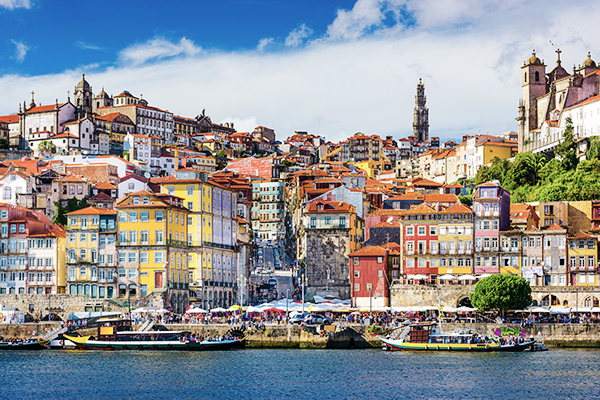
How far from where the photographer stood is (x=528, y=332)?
70.0 metres

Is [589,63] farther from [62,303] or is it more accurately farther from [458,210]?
[62,303]

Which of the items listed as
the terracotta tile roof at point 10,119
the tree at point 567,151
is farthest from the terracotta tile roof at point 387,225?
the terracotta tile roof at point 10,119

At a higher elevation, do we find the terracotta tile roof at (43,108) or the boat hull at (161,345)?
the terracotta tile roof at (43,108)

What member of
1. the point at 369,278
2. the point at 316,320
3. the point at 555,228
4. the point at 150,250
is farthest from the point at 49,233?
the point at 555,228

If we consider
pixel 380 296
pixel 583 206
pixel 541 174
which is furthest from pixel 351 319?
pixel 541 174

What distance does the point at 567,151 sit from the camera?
109812mm

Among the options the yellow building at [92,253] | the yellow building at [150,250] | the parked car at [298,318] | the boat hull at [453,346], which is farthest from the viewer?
the yellow building at [92,253]

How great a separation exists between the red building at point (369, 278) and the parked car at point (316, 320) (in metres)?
10.3

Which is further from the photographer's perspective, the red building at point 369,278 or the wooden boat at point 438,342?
the red building at point 369,278

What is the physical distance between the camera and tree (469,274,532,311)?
238 feet

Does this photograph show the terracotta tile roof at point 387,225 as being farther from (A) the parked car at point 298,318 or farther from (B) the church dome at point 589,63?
(B) the church dome at point 589,63

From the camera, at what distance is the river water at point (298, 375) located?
50.8 meters

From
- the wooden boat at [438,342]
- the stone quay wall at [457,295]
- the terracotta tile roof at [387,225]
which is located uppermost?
the terracotta tile roof at [387,225]

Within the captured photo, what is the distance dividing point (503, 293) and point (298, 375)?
71.7 ft
